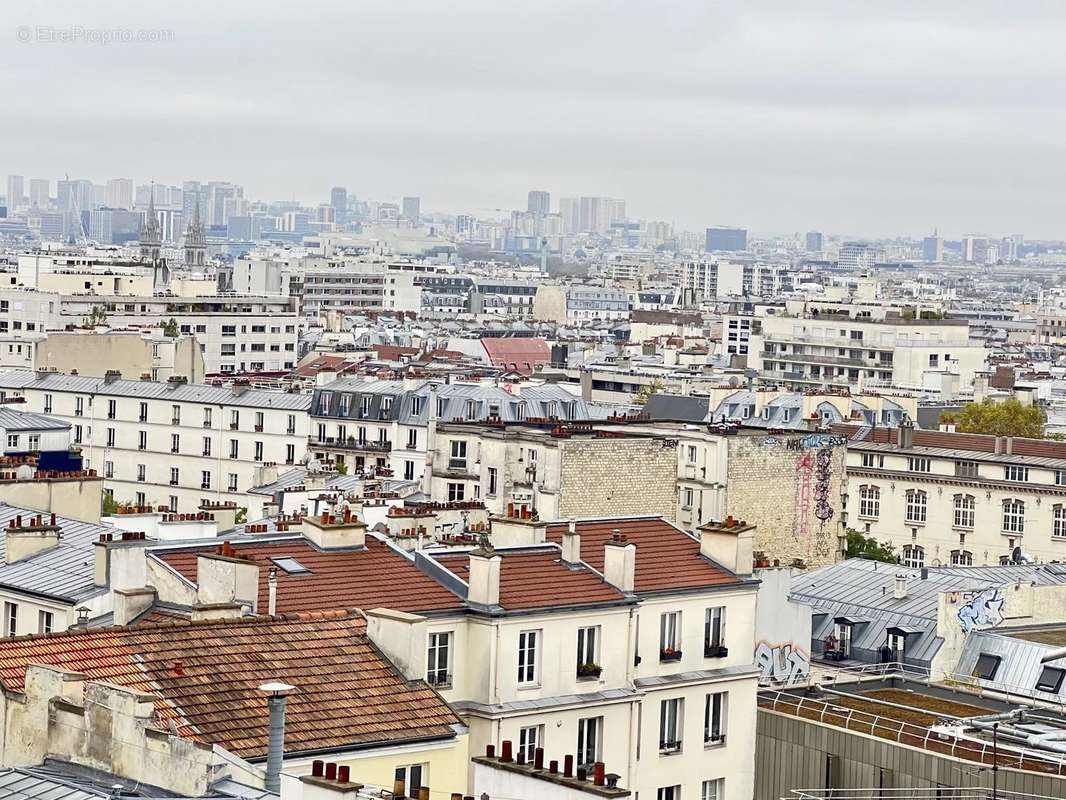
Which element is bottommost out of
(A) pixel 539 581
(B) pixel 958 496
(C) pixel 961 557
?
(C) pixel 961 557

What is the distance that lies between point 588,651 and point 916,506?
54496mm

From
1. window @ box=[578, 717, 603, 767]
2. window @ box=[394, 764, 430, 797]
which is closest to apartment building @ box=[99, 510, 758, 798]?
window @ box=[578, 717, 603, 767]

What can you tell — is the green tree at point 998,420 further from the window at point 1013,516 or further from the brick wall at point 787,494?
the brick wall at point 787,494

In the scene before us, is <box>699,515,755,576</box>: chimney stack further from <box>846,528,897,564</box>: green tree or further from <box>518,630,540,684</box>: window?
<box>846,528,897,564</box>: green tree

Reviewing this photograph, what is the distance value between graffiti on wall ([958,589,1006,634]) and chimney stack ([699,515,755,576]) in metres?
7.79

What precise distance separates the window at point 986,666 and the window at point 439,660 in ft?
42.3

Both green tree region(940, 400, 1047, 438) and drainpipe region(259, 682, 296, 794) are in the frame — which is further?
green tree region(940, 400, 1047, 438)

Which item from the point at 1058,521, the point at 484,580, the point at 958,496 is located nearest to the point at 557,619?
the point at 484,580

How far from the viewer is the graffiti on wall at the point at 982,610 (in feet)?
146

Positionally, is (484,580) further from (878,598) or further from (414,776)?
(878,598)

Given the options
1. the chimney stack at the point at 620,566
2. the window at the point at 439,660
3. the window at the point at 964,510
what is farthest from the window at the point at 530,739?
the window at the point at 964,510

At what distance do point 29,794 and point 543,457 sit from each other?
148ft

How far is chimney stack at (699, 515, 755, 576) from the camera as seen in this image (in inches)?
1487

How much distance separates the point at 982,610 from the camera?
1779 inches
